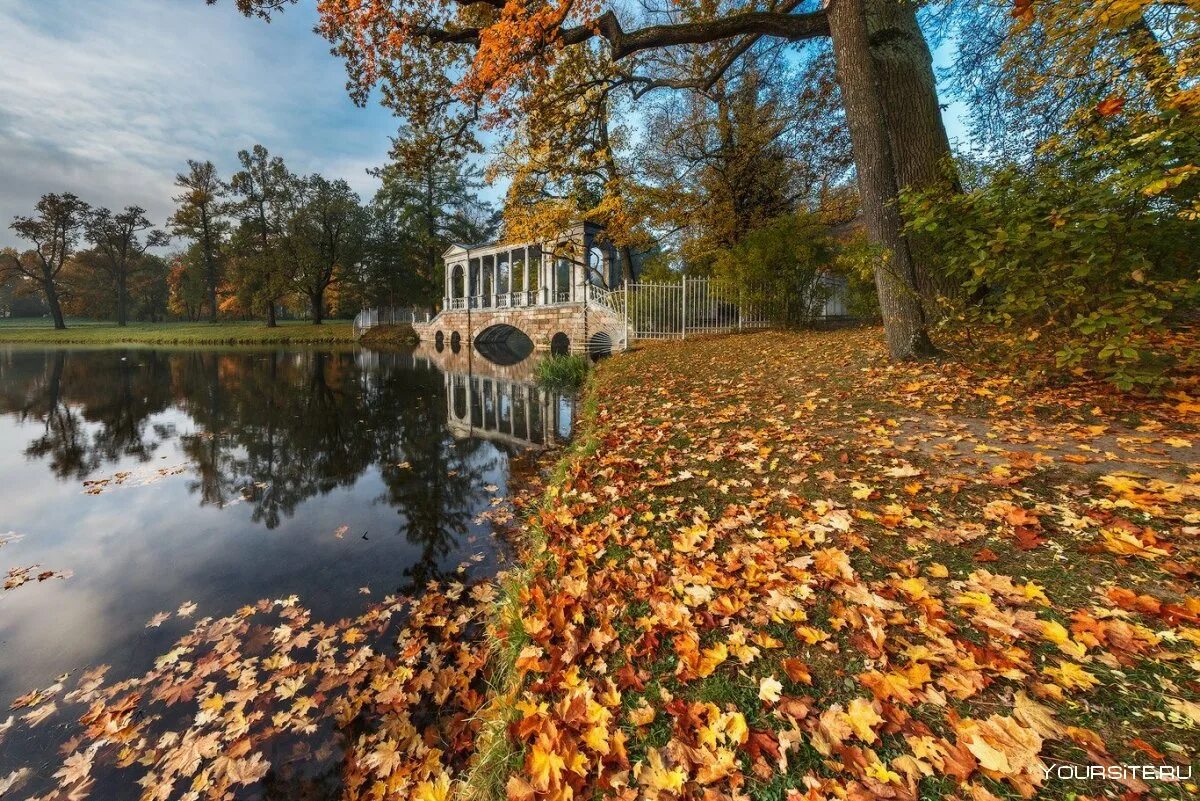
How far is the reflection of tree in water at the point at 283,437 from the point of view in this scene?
5.42 m

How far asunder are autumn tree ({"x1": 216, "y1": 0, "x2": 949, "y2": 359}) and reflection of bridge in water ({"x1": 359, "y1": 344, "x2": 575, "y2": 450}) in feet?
18.2

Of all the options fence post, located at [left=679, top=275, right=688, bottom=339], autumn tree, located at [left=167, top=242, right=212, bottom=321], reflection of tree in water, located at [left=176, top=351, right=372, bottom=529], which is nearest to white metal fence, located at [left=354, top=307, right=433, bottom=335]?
reflection of tree in water, located at [left=176, top=351, right=372, bottom=529]

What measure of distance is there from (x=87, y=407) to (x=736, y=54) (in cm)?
1678

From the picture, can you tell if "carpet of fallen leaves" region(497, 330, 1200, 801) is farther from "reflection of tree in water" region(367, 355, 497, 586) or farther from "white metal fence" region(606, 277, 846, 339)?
"white metal fence" region(606, 277, 846, 339)

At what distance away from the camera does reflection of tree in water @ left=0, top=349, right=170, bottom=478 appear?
24.5 ft

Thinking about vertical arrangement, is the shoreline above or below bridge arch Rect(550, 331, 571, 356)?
above

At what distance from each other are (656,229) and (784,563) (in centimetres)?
1598

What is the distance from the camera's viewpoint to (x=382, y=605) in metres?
3.36

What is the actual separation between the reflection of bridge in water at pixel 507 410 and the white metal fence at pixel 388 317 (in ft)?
71.8

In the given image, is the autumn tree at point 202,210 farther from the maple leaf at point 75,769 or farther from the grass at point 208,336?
the maple leaf at point 75,769

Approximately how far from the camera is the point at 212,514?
5.10 m

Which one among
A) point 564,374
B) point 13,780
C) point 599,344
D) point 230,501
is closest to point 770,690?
point 13,780

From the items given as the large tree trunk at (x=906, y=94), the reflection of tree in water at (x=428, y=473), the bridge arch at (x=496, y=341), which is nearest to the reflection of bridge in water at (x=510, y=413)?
the reflection of tree in water at (x=428, y=473)

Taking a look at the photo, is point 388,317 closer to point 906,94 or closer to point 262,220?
point 262,220
